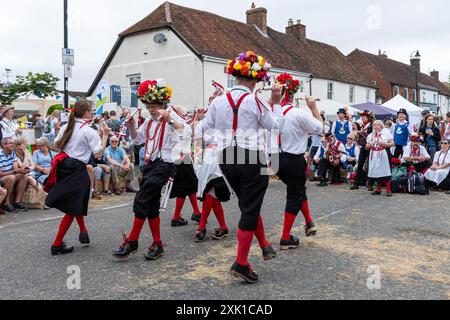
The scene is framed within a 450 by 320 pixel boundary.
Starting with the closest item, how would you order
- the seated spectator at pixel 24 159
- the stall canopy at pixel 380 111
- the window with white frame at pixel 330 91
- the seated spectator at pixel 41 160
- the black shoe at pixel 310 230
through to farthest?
the black shoe at pixel 310 230, the seated spectator at pixel 24 159, the seated spectator at pixel 41 160, the stall canopy at pixel 380 111, the window with white frame at pixel 330 91

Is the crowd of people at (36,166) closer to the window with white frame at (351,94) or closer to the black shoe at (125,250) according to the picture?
the black shoe at (125,250)

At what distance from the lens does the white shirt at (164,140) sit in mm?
4996

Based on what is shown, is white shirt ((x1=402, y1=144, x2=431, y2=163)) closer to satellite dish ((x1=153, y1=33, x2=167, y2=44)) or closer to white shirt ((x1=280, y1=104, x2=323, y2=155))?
white shirt ((x1=280, y1=104, x2=323, y2=155))

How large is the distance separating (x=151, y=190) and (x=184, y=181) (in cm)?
147

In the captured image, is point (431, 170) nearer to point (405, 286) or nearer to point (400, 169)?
point (400, 169)

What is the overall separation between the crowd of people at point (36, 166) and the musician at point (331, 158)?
4.96 metres

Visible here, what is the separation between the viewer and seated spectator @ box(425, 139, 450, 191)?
1088cm

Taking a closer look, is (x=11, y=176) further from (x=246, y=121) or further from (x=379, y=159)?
(x=379, y=159)

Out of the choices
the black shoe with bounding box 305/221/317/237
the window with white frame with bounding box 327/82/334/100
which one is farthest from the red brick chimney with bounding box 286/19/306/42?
the black shoe with bounding box 305/221/317/237

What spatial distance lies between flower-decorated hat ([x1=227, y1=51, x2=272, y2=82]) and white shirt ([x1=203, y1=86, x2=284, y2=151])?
14 centimetres

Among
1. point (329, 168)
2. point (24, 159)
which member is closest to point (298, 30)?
point (329, 168)

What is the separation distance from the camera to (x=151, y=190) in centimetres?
479

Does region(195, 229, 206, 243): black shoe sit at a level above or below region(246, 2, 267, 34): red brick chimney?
below

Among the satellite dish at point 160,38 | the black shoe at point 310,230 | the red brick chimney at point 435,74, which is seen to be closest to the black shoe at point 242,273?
the black shoe at point 310,230
